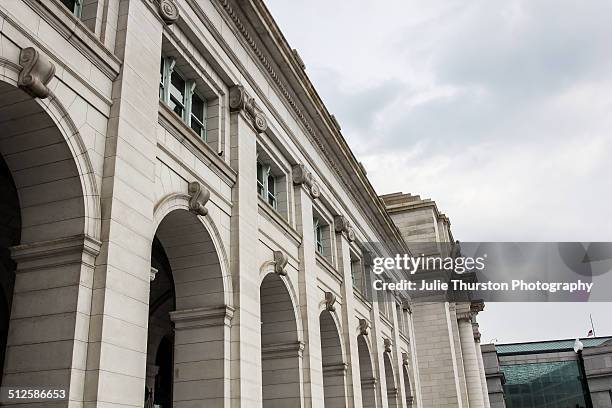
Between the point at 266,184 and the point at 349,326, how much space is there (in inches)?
333

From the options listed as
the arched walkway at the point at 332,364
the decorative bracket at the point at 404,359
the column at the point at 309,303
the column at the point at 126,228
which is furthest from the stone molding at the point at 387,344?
the column at the point at 126,228

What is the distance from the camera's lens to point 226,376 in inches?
556

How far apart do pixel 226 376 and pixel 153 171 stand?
5.23 meters

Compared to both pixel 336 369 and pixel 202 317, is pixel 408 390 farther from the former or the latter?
pixel 202 317

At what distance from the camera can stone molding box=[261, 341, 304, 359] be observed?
63.9 ft

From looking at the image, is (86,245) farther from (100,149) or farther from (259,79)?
(259,79)

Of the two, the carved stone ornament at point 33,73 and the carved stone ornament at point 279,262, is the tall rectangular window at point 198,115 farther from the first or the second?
the carved stone ornament at point 33,73

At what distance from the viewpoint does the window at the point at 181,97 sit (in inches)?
579

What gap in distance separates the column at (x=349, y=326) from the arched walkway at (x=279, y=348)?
5.39m

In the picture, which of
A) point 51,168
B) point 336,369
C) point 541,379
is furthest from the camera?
point 541,379

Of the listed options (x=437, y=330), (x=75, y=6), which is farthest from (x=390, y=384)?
(x=75, y=6)

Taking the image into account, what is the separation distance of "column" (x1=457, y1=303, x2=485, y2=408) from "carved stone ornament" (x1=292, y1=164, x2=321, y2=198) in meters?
36.2

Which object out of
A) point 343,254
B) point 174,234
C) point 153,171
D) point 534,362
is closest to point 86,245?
point 153,171

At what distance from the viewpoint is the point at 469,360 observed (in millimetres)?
54656
